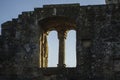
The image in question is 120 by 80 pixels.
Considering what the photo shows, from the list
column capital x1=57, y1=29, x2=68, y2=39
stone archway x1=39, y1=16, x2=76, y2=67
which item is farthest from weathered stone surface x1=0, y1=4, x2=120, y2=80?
column capital x1=57, y1=29, x2=68, y2=39

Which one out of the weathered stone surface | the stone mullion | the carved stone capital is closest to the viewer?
the weathered stone surface

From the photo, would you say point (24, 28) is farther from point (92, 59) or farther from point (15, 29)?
point (92, 59)

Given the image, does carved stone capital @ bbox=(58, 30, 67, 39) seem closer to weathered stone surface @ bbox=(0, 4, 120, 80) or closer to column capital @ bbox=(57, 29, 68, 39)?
column capital @ bbox=(57, 29, 68, 39)

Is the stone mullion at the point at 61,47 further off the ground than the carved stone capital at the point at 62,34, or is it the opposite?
the carved stone capital at the point at 62,34

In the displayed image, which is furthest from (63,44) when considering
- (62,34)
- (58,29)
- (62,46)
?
(58,29)

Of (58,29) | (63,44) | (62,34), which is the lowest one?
(63,44)

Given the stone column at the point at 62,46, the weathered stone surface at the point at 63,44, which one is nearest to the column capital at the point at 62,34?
the stone column at the point at 62,46

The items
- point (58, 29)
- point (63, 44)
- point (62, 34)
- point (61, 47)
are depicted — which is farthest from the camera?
point (58, 29)

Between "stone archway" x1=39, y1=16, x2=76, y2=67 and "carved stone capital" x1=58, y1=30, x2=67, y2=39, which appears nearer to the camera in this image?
"stone archway" x1=39, y1=16, x2=76, y2=67

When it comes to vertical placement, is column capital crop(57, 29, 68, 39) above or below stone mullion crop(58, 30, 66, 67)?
above

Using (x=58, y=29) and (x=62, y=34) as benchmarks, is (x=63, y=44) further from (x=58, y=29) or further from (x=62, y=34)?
(x=58, y=29)

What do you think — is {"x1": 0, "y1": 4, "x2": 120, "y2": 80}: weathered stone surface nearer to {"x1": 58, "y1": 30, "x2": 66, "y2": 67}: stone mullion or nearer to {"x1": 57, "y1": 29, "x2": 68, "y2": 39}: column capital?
{"x1": 58, "y1": 30, "x2": 66, "y2": 67}: stone mullion

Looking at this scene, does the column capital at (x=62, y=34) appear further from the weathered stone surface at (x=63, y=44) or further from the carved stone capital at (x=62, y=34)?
the weathered stone surface at (x=63, y=44)

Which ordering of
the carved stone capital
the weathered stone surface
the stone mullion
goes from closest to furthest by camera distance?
the weathered stone surface
the stone mullion
the carved stone capital
